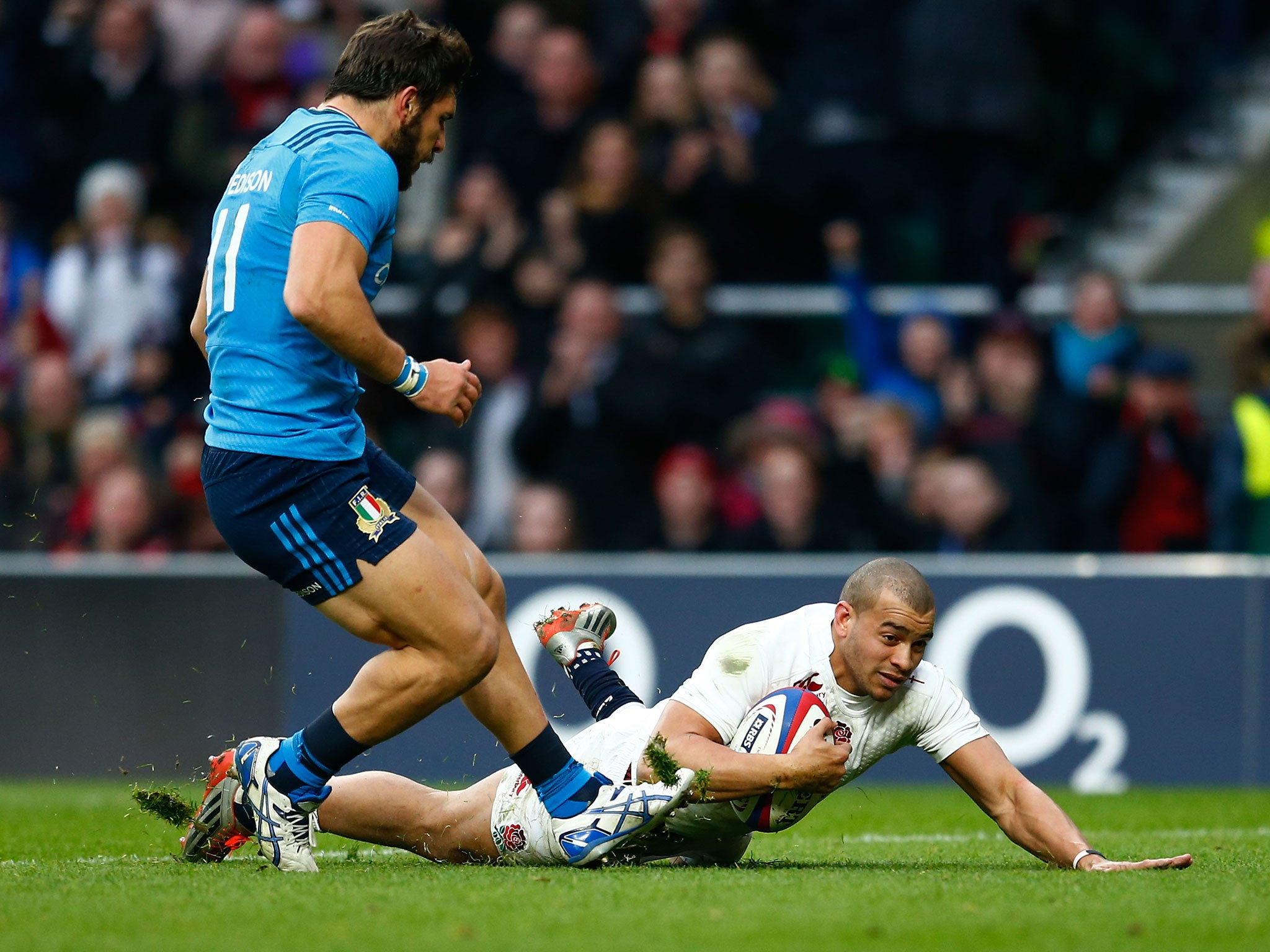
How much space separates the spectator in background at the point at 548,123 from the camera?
11320 millimetres

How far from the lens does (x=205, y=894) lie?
4.55 metres

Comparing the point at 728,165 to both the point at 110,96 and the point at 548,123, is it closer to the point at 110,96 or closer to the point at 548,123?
the point at 548,123

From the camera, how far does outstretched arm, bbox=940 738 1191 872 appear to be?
5074 millimetres

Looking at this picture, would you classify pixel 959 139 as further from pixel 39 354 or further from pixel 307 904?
pixel 307 904

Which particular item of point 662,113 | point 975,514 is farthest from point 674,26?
point 975,514

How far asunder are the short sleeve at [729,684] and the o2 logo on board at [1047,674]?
3889 millimetres

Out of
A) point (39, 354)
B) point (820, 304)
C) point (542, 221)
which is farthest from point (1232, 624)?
point (39, 354)

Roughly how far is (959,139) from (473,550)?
659cm

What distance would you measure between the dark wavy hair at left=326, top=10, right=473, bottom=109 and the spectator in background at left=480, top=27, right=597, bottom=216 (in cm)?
624

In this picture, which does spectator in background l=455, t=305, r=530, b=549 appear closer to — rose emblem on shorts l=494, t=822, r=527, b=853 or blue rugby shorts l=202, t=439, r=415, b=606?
rose emblem on shorts l=494, t=822, r=527, b=853

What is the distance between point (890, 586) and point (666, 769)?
0.81 m

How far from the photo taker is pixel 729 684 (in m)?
5.26

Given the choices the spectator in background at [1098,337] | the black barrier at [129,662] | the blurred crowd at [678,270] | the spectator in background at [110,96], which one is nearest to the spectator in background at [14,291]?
the blurred crowd at [678,270]

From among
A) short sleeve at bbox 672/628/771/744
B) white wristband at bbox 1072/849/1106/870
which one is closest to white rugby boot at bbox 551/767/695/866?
short sleeve at bbox 672/628/771/744
